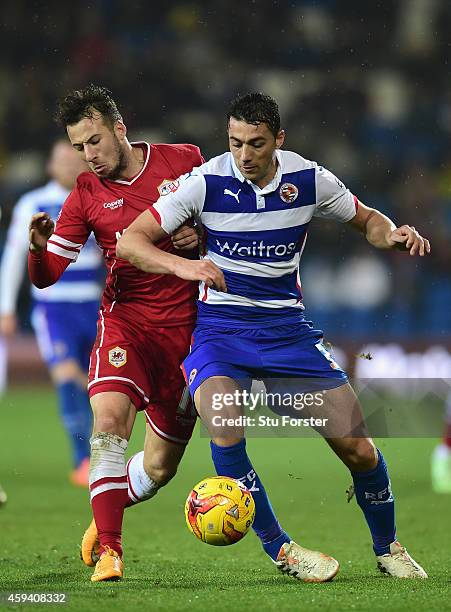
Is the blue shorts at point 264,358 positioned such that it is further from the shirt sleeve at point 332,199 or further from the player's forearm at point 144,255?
the shirt sleeve at point 332,199

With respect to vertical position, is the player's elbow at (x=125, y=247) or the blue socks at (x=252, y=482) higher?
the player's elbow at (x=125, y=247)

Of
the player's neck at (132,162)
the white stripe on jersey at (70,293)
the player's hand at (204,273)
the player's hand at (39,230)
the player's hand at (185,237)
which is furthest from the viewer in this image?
the white stripe on jersey at (70,293)

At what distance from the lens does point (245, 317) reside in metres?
5.39

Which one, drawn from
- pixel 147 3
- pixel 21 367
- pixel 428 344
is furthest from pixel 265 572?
pixel 147 3

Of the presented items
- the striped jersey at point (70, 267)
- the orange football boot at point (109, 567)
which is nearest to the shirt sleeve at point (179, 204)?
the orange football boot at point (109, 567)

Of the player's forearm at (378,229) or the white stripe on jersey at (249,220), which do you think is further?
the player's forearm at (378,229)

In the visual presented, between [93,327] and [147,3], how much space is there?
905 cm

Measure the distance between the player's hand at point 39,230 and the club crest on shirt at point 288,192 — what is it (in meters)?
1.02

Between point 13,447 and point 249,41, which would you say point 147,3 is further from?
point 13,447

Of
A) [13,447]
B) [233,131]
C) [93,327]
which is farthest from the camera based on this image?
[13,447]

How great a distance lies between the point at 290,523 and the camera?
7301mm

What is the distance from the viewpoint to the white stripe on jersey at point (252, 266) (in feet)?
17.7

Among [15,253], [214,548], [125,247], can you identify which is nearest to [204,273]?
[125,247]

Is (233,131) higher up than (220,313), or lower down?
higher up
